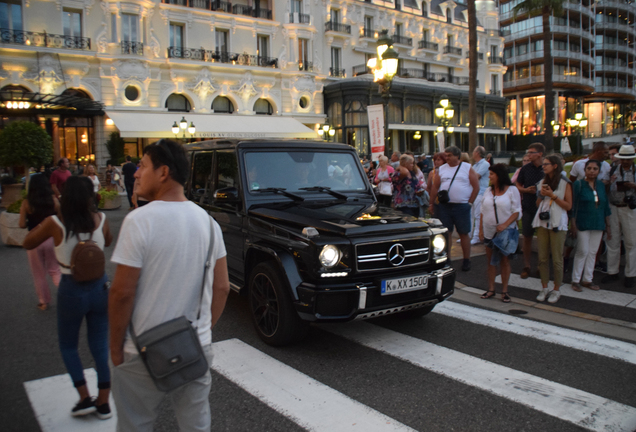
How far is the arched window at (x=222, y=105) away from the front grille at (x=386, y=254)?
32.6 m

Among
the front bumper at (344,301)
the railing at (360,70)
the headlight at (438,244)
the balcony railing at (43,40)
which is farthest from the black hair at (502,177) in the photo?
the railing at (360,70)

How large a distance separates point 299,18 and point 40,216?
35.5 meters

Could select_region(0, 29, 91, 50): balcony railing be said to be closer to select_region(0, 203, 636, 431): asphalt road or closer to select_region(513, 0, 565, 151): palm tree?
select_region(513, 0, 565, 151): palm tree

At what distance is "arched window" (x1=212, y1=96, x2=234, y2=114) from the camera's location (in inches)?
1398

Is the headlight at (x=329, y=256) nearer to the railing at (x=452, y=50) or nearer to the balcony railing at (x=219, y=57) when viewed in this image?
the balcony railing at (x=219, y=57)

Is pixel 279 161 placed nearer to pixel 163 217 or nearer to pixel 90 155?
pixel 163 217

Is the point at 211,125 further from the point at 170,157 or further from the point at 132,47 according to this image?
the point at 170,157

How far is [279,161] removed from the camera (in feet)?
19.2

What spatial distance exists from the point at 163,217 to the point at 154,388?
31.9 inches

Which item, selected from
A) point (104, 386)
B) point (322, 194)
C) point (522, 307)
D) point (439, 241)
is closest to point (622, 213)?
point (522, 307)

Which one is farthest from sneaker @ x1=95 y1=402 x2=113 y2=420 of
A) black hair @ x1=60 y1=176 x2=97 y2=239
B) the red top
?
the red top

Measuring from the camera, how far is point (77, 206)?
3.69m

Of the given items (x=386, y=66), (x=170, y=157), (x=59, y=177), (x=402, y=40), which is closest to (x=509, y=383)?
(x=170, y=157)

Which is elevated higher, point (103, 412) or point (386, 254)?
point (386, 254)
